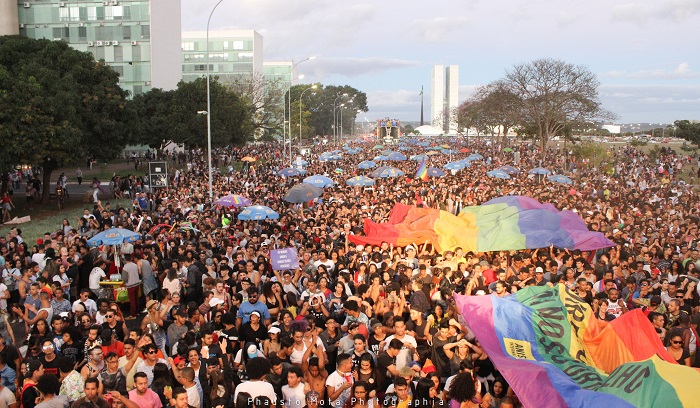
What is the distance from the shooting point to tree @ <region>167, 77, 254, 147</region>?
46.5 meters

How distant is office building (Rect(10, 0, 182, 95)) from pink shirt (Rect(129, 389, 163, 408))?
52511 millimetres

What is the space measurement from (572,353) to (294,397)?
336cm

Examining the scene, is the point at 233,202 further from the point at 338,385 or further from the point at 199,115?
the point at 199,115

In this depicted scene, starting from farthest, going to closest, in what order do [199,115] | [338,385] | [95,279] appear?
1. [199,115]
2. [95,279]
3. [338,385]

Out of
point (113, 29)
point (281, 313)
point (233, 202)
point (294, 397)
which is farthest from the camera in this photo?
point (113, 29)

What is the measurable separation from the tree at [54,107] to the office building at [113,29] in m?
23.2

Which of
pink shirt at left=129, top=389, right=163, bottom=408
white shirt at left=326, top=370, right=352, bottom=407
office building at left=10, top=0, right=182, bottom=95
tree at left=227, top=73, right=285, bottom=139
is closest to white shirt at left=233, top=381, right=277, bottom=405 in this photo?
white shirt at left=326, top=370, right=352, bottom=407

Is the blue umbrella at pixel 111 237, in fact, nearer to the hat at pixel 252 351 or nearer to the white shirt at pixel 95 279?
the white shirt at pixel 95 279

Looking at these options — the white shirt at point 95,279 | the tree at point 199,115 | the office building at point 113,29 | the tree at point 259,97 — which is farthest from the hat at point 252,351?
the tree at point 259,97

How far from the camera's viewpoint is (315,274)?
38.1 feet

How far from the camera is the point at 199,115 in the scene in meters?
46.0

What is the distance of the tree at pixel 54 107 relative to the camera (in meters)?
26.0

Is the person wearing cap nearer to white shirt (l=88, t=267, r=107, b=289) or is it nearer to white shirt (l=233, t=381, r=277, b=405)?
white shirt (l=233, t=381, r=277, b=405)

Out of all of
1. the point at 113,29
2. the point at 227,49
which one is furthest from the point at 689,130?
the point at 227,49
